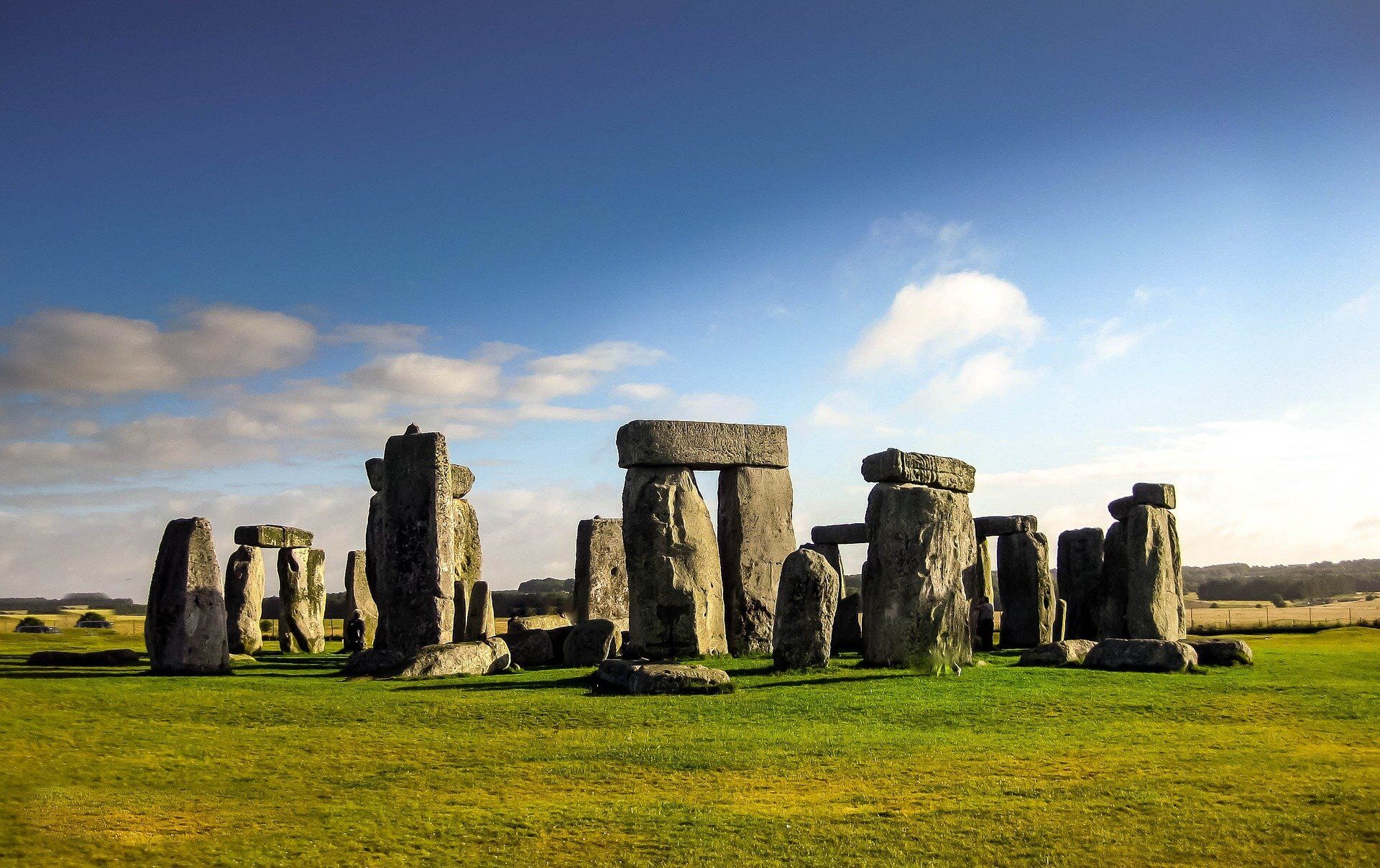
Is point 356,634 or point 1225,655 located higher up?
point 356,634

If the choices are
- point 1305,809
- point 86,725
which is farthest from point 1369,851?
point 86,725

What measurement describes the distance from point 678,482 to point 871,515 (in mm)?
3266

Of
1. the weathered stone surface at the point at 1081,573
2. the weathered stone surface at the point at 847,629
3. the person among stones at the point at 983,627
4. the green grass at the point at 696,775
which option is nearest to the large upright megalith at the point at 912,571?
the green grass at the point at 696,775

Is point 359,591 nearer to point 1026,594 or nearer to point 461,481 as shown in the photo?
point 461,481

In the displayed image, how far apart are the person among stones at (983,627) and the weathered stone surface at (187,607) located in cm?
1131

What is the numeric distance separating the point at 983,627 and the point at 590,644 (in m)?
7.18

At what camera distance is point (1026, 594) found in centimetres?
1942

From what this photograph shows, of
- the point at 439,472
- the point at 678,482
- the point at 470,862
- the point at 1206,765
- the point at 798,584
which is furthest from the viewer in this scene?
the point at 678,482

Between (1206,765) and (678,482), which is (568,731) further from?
(678,482)

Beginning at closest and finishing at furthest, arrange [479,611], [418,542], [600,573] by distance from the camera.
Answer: [418,542] → [479,611] → [600,573]

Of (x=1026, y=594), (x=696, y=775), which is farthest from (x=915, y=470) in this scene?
(x=1026, y=594)

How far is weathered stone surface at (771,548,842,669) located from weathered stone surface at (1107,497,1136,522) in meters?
7.38

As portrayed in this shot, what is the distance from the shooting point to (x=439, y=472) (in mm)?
13945

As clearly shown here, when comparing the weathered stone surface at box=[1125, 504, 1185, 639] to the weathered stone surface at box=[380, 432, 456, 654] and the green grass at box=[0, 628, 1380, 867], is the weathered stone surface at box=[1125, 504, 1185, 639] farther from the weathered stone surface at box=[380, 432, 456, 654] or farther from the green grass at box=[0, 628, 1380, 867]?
the weathered stone surface at box=[380, 432, 456, 654]
